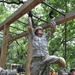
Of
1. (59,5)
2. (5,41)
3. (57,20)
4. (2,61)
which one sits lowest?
(2,61)

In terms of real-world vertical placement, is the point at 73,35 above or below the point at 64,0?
below

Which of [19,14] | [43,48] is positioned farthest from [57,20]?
[43,48]

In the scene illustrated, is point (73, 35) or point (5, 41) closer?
point (5, 41)

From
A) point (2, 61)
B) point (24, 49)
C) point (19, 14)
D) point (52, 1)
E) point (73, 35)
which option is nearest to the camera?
point (19, 14)

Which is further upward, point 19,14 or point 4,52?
point 19,14

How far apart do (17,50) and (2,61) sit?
11949 millimetres

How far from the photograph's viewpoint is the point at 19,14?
6332 mm

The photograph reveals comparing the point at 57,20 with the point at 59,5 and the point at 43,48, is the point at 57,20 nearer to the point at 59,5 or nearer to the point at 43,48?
the point at 43,48

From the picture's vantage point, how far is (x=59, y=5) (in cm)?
882

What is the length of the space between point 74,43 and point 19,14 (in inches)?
283

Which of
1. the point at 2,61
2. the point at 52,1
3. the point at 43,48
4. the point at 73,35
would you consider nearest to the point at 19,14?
the point at 43,48

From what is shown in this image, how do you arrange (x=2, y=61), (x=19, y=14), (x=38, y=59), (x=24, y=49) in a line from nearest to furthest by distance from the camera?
(x=38, y=59)
(x=19, y=14)
(x=2, y=61)
(x=24, y=49)

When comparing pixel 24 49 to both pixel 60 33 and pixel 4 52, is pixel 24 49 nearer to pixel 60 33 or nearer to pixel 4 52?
pixel 60 33

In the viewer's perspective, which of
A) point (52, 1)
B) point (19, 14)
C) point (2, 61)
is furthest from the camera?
point (52, 1)
